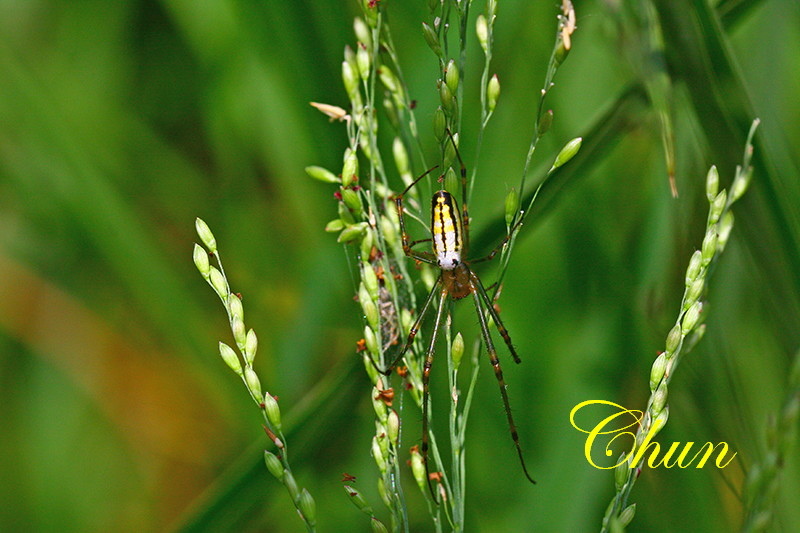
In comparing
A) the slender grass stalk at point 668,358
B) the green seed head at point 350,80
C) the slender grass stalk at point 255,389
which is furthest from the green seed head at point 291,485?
the green seed head at point 350,80

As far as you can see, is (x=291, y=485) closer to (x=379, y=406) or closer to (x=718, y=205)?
(x=379, y=406)

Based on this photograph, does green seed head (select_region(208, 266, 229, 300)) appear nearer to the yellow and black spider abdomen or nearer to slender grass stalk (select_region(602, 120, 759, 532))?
the yellow and black spider abdomen

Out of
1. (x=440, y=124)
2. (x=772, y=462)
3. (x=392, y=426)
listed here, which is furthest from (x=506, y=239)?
(x=772, y=462)

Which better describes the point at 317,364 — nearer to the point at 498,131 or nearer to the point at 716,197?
the point at 498,131

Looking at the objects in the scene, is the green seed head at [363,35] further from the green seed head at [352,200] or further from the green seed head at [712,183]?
the green seed head at [712,183]

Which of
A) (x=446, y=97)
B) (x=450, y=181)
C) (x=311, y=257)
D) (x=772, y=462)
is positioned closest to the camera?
(x=772, y=462)

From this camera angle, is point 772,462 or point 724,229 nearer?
point 772,462
